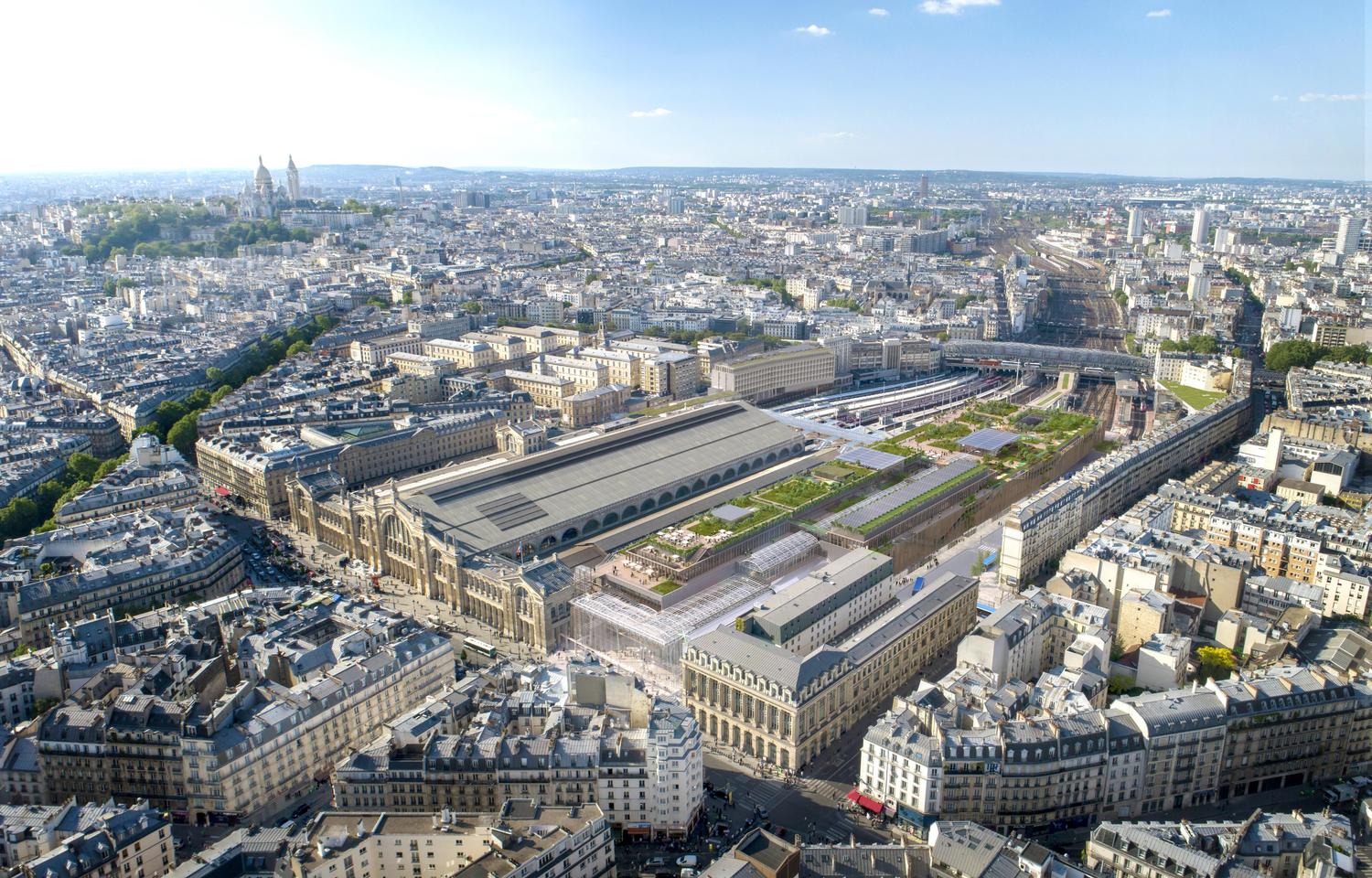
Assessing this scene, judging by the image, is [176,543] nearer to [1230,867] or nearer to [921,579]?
[921,579]

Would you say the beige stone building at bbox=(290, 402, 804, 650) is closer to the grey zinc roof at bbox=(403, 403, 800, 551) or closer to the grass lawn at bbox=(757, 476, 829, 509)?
the grey zinc roof at bbox=(403, 403, 800, 551)

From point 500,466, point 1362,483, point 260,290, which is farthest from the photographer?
point 260,290

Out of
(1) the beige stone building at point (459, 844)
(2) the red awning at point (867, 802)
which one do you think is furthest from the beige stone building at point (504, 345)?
(1) the beige stone building at point (459, 844)

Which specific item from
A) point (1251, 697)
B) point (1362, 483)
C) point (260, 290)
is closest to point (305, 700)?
point (1251, 697)

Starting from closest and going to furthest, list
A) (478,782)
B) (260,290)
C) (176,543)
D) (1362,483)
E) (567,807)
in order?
(567,807) < (478,782) < (176,543) < (1362,483) < (260,290)

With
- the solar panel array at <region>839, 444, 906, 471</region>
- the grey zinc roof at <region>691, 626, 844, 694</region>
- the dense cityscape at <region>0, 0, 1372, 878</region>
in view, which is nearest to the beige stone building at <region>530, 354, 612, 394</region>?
the dense cityscape at <region>0, 0, 1372, 878</region>

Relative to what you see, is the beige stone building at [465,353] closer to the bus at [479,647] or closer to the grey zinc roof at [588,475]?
the grey zinc roof at [588,475]

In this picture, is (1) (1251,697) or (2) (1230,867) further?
(1) (1251,697)
